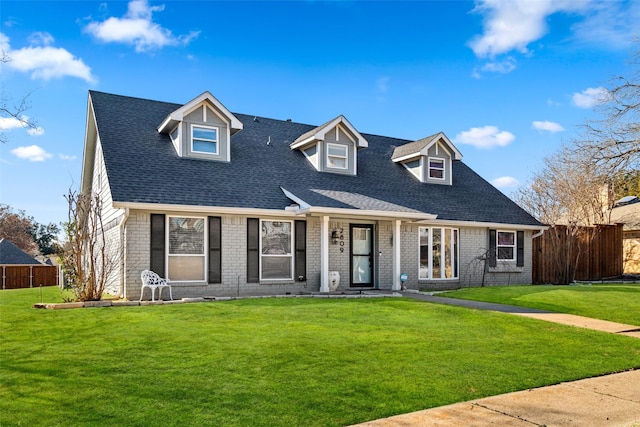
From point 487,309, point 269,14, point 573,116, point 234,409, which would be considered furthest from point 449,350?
point 573,116

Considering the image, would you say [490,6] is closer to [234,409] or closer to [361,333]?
[361,333]

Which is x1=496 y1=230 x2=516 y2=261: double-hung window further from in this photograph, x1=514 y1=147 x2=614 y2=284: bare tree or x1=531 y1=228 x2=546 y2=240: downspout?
x1=514 y1=147 x2=614 y2=284: bare tree

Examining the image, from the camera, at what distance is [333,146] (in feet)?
65.2

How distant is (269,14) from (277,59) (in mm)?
2638

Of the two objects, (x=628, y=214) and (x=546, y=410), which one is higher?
(x=628, y=214)

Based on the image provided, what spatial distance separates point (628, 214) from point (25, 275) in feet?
129

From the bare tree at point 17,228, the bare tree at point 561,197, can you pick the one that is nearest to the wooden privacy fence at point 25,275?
the bare tree at point 17,228

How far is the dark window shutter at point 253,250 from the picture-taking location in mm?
15969

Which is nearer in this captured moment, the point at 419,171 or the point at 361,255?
the point at 361,255

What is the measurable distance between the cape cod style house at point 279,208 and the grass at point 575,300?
136 inches

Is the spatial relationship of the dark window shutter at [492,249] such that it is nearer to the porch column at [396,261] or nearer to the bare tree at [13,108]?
the porch column at [396,261]

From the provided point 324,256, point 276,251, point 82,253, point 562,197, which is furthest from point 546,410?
point 562,197

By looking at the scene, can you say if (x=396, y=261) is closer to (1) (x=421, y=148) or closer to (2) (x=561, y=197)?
(1) (x=421, y=148)

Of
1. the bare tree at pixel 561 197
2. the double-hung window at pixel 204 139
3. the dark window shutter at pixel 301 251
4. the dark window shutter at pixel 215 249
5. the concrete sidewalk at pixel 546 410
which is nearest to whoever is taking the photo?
the concrete sidewalk at pixel 546 410
